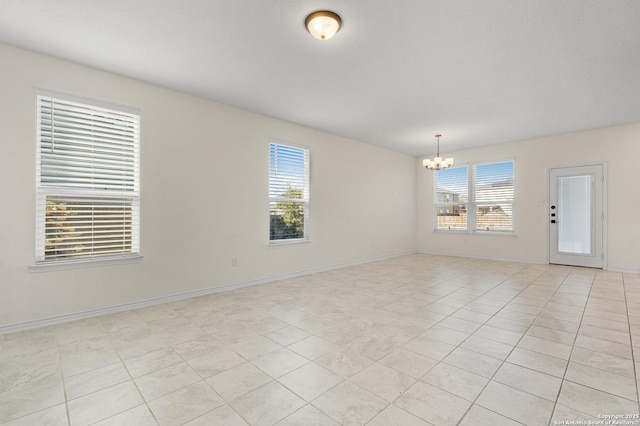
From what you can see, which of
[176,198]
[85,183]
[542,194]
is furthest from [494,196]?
[85,183]

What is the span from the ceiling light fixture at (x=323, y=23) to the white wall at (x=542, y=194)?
19.6 feet

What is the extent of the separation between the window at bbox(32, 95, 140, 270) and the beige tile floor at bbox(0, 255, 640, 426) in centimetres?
85

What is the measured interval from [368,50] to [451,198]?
585 centimetres

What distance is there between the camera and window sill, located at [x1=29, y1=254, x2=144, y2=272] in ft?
10.0

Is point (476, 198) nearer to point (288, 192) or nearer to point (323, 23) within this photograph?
point (288, 192)

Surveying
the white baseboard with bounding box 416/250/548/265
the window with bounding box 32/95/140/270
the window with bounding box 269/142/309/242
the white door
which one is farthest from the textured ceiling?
the white baseboard with bounding box 416/250/548/265

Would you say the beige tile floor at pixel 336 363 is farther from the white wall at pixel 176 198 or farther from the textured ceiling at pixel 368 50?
the textured ceiling at pixel 368 50

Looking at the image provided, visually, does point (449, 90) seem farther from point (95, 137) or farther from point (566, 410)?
point (95, 137)

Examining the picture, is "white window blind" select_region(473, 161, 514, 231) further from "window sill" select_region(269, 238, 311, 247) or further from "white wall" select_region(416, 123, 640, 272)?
"window sill" select_region(269, 238, 311, 247)

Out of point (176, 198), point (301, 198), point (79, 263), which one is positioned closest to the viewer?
point (79, 263)

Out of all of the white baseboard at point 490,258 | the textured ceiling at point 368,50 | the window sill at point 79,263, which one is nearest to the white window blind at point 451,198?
the white baseboard at point 490,258

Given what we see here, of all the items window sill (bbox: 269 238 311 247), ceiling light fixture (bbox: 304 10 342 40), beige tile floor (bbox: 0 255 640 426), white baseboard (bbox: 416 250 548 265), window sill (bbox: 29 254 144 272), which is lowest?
beige tile floor (bbox: 0 255 640 426)

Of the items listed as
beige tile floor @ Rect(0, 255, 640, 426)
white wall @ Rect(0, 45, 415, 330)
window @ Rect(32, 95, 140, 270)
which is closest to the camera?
beige tile floor @ Rect(0, 255, 640, 426)

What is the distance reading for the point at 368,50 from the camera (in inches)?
118
